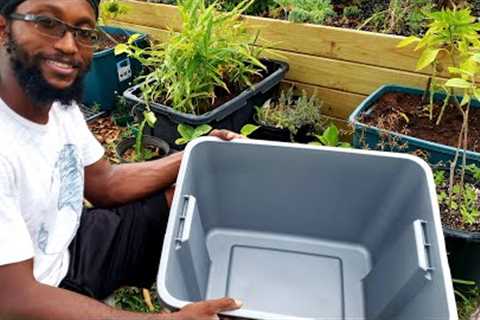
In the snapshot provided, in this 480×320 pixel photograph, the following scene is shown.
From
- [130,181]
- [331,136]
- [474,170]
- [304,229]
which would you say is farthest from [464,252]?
[130,181]

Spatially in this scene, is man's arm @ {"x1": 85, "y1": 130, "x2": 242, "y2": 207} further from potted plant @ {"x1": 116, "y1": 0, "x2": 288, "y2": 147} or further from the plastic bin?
potted plant @ {"x1": 116, "y1": 0, "x2": 288, "y2": 147}

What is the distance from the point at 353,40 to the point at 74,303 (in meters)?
1.47

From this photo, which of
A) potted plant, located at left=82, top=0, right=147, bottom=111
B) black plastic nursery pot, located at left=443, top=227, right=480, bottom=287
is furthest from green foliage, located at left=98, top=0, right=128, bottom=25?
black plastic nursery pot, located at left=443, top=227, right=480, bottom=287

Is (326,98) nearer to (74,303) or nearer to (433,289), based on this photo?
(433,289)

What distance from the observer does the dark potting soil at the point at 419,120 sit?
172cm

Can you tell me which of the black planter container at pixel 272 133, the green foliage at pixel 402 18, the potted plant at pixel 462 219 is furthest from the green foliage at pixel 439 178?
the green foliage at pixel 402 18

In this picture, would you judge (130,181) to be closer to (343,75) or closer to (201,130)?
(201,130)

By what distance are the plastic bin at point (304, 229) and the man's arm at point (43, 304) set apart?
19 centimetres

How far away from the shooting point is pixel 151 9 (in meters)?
2.38

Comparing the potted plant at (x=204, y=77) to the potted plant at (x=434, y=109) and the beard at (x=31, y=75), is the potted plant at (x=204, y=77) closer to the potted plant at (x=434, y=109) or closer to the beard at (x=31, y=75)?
the potted plant at (x=434, y=109)

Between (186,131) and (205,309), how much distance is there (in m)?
0.95

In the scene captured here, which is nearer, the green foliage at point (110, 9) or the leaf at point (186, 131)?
the leaf at point (186, 131)

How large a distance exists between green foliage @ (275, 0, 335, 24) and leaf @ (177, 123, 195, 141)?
0.68 metres

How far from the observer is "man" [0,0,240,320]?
99 cm
